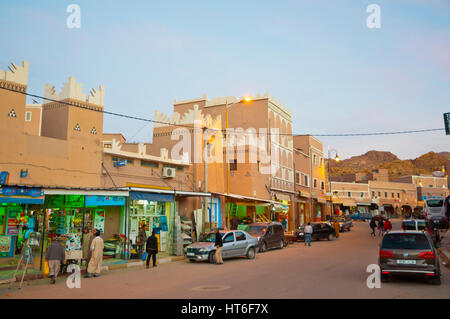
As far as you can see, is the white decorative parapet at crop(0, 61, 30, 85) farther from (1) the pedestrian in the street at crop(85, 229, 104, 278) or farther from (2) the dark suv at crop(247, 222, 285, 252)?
(2) the dark suv at crop(247, 222, 285, 252)

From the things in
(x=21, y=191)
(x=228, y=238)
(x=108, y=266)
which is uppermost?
(x=21, y=191)

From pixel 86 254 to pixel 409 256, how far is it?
11618 mm

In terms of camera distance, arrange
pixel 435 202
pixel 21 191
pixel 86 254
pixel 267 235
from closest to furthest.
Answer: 1. pixel 21 191
2. pixel 86 254
3. pixel 267 235
4. pixel 435 202

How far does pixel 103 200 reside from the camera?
17.7m

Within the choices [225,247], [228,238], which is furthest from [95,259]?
[228,238]

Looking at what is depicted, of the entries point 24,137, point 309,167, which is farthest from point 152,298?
point 309,167

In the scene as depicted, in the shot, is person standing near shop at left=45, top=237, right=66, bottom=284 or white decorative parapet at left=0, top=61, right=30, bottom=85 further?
white decorative parapet at left=0, top=61, right=30, bottom=85

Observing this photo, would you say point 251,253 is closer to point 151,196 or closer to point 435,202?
point 151,196

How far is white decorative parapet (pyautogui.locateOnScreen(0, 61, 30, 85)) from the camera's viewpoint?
52.0 ft

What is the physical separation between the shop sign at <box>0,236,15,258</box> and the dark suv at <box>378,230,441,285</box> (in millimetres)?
14111

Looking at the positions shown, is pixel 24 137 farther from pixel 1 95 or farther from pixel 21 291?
pixel 21 291

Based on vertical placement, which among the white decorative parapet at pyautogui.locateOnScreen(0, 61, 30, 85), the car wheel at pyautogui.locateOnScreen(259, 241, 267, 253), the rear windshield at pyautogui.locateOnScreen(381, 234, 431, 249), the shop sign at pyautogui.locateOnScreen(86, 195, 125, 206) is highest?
the white decorative parapet at pyautogui.locateOnScreen(0, 61, 30, 85)

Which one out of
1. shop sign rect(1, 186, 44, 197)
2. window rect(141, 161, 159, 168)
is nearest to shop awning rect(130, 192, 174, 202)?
window rect(141, 161, 159, 168)

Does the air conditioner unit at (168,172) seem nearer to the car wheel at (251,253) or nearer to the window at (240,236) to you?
the window at (240,236)
